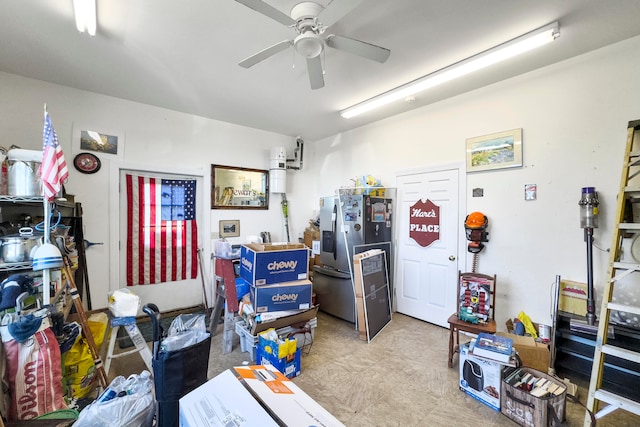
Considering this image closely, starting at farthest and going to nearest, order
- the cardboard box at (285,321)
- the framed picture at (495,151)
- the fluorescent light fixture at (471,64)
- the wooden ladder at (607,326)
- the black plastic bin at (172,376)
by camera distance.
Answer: the framed picture at (495,151)
the cardboard box at (285,321)
the fluorescent light fixture at (471,64)
the wooden ladder at (607,326)
the black plastic bin at (172,376)

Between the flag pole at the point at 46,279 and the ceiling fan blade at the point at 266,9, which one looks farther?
the flag pole at the point at 46,279

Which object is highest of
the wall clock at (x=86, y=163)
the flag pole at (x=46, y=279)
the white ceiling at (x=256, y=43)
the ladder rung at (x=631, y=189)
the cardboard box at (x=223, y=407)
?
the white ceiling at (x=256, y=43)

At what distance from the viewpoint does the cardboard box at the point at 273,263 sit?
8.63ft

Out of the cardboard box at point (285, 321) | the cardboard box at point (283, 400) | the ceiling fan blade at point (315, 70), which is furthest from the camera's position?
the cardboard box at point (285, 321)

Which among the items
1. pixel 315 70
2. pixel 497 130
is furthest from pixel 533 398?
pixel 315 70

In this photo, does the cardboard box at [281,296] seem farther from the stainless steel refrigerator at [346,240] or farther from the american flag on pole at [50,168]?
the american flag on pole at [50,168]

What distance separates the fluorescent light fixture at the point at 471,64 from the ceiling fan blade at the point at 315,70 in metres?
1.28

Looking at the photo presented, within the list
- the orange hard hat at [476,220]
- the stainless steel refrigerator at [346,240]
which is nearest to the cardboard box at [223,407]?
the stainless steel refrigerator at [346,240]

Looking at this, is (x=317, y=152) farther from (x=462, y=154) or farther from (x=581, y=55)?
(x=581, y=55)

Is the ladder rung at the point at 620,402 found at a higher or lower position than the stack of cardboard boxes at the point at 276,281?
lower

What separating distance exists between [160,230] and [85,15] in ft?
8.62

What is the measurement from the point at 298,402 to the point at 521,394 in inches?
76.7

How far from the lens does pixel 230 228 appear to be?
4.46 m

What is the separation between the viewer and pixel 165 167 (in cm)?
385
